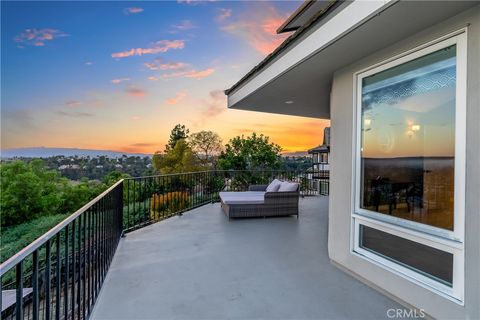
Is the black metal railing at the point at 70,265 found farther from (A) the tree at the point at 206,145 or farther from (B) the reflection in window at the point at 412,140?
(A) the tree at the point at 206,145

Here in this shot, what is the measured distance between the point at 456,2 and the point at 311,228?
14.1 feet

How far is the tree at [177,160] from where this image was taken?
20.0 m

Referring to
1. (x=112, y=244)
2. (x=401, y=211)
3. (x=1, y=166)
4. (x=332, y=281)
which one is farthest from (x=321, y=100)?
(x=1, y=166)

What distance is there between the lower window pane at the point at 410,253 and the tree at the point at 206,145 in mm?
16837

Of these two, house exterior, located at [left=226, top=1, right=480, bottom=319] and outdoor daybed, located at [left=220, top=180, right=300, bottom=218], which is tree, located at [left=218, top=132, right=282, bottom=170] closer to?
outdoor daybed, located at [left=220, top=180, right=300, bottom=218]

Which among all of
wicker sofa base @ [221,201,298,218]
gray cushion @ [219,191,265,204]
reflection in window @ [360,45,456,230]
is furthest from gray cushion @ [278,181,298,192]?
reflection in window @ [360,45,456,230]

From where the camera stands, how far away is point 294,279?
307 cm

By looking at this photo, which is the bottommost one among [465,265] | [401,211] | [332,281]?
[332,281]

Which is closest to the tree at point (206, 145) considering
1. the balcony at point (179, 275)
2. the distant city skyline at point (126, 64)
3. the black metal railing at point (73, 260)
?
the distant city skyline at point (126, 64)

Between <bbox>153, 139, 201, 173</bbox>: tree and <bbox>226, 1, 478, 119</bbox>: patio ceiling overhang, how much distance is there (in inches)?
597

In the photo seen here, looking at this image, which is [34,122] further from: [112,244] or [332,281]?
[332,281]

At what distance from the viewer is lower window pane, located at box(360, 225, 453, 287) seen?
2281 millimetres

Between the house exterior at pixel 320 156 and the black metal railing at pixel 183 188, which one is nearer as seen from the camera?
the black metal railing at pixel 183 188

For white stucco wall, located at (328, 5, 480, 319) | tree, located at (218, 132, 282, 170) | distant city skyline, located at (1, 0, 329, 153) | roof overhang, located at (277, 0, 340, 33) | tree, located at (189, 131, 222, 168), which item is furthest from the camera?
tree, located at (189, 131, 222, 168)
